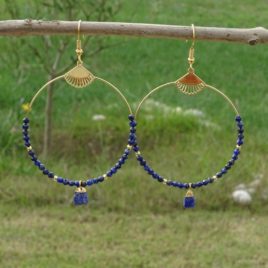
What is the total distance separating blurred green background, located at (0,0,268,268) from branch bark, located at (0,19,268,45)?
1.79 meters

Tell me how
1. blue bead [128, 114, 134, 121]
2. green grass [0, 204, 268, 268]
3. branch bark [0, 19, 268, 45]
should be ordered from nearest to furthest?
branch bark [0, 19, 268, 45] < blue bead [128, 114, 134, 121] < green grass [0, 204, 268, 268]

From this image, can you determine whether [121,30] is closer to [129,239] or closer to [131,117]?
[131,117]

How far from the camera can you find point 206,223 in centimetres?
405

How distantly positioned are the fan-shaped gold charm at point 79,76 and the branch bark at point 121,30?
11 cm

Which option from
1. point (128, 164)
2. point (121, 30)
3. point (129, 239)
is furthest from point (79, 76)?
point (128, 164)

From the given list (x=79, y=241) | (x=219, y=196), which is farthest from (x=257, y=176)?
(x=79, y=241)

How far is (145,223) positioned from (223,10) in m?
3.85

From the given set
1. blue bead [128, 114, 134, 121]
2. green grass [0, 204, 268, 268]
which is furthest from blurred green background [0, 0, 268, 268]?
blue bead [128, 114, 134, 121]

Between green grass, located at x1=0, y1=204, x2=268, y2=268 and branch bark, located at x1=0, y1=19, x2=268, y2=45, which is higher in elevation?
branch bark, located at x1=0, y1=19, x2=268, y2=45

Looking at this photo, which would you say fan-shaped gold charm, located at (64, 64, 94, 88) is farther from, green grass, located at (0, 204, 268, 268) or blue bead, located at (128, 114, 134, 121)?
green grass, located at (0, 204, 268, 268)

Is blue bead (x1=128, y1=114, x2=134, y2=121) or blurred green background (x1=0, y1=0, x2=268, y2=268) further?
blurred green background (x1=0, y1=0, x2=268, y2=268)

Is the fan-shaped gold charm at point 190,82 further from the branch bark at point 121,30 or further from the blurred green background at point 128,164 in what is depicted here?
the blurred green background at point 128,164

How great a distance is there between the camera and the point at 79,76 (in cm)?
211

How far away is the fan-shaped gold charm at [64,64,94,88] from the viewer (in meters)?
2.09
